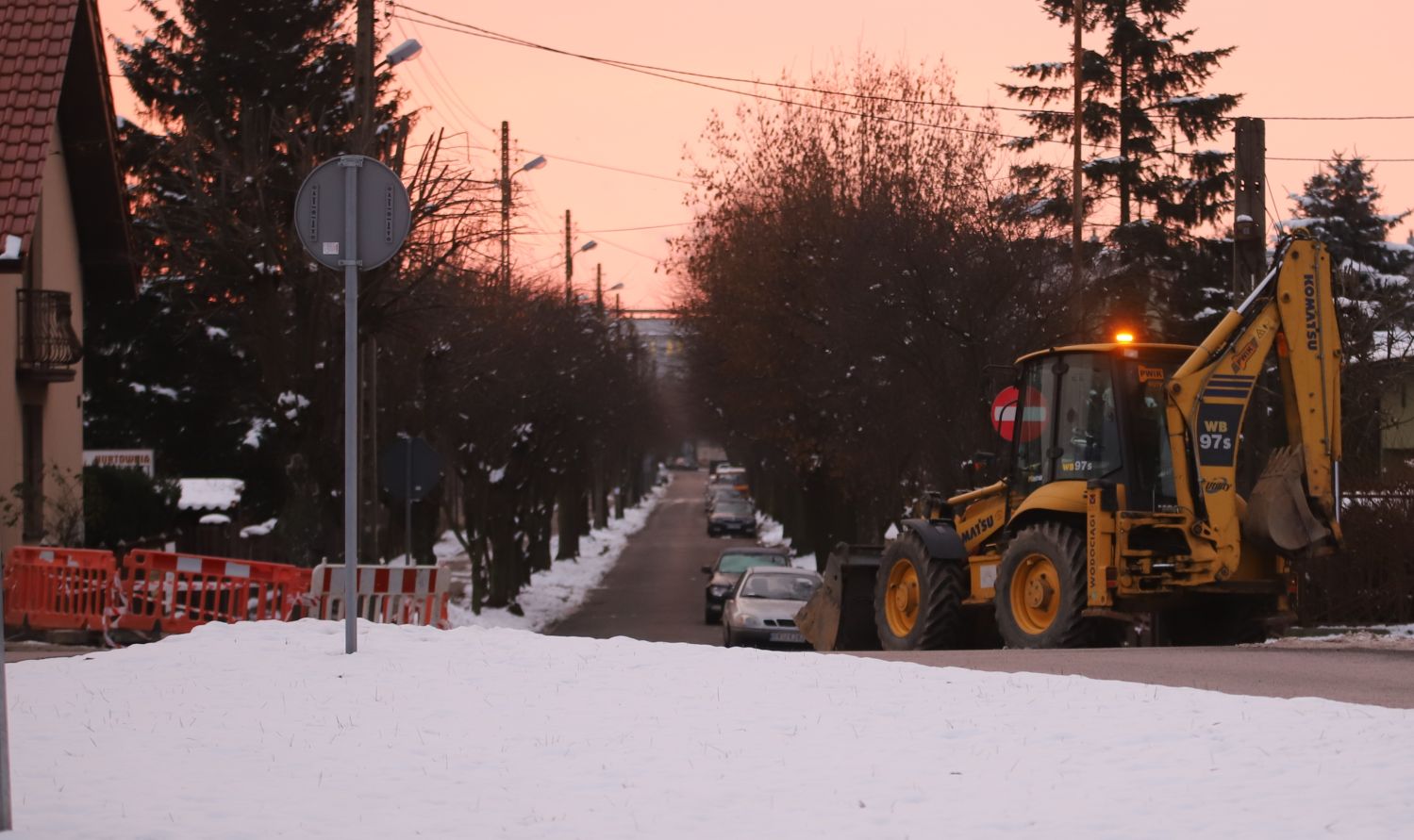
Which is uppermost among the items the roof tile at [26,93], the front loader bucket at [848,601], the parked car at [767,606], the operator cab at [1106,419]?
the roof tile at [26,93]

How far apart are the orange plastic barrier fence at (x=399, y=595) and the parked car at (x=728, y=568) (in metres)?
16.9

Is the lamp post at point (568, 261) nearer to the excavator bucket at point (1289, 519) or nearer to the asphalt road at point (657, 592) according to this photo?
the asphalt road at point (657, 592)

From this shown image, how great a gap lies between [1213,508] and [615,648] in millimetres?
5424

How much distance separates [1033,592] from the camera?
15867 millimetres

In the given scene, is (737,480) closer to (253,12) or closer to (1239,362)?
(253,12)

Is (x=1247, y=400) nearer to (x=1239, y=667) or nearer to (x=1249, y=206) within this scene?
(x=1239, y=667)

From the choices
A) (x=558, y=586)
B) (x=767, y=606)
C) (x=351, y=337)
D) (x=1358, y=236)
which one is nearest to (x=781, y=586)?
(x=767, y=606)

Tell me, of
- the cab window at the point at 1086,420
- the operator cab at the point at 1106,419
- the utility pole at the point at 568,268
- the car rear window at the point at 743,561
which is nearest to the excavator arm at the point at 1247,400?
the operator cab at the point at 1106,419

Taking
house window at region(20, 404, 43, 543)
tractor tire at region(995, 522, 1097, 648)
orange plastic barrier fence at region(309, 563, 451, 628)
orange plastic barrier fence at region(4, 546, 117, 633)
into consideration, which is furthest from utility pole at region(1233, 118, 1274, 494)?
house window at region(20, 404, 43, 543)

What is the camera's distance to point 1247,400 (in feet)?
49.0

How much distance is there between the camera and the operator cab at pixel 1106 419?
49.8 ft

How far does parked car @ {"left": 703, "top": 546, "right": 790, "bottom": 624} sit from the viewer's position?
36344 millimetres

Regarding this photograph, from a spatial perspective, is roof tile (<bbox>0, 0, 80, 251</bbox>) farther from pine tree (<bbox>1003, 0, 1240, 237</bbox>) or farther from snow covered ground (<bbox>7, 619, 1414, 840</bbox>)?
pine tree (<bbox>1003, 0, 1240, 237</bbox>)

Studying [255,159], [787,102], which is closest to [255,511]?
[787,102]
